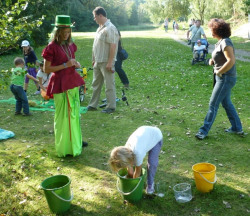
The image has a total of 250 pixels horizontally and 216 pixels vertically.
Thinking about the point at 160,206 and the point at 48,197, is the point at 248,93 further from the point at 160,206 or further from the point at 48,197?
the point at 48,197

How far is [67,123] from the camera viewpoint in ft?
15.8

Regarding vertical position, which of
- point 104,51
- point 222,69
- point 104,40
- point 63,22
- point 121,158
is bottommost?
point 121,158

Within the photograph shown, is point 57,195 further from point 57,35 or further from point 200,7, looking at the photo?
point 200,7

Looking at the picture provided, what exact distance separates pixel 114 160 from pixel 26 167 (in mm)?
2133

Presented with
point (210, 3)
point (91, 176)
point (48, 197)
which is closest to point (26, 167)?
point (91, 176)

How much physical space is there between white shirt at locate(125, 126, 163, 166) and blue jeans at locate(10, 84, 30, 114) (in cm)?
460

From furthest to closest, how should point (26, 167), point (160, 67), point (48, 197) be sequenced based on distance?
point (160, 67), point (26, 167), point (48, 197)

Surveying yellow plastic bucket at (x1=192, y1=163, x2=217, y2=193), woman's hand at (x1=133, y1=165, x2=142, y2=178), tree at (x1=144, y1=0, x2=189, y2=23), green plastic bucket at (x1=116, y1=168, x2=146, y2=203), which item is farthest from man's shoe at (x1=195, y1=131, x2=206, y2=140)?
tree at (x1=144, y1=0, x2=189, y2=23)

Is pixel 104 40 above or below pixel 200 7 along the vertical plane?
below

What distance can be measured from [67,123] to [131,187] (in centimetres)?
172

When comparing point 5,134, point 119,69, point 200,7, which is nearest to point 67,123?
point 5,134

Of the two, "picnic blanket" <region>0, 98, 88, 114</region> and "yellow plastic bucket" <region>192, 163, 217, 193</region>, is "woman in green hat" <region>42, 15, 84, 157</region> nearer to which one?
"yellow plastic bucket" <region>192, 163, 217, 193</region>

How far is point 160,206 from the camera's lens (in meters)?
3.71

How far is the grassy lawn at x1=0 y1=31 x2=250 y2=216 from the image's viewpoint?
3.75 meters
